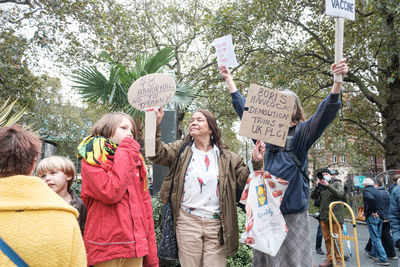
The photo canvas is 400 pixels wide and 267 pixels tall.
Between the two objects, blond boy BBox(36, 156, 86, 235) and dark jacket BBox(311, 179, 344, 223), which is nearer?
blond boy BBox(36, 156, 86, 235)

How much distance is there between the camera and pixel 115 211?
207 cm

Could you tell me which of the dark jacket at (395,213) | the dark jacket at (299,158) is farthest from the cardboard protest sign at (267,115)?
the dark jacket at (395,213)

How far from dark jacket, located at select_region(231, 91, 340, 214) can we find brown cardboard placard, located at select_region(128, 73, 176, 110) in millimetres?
962

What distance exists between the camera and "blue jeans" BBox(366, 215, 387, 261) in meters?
6.98

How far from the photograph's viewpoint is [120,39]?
977 cm

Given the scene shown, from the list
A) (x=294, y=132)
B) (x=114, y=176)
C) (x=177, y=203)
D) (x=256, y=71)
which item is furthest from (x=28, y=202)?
(x=256, y=71)

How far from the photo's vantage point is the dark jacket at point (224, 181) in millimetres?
2637

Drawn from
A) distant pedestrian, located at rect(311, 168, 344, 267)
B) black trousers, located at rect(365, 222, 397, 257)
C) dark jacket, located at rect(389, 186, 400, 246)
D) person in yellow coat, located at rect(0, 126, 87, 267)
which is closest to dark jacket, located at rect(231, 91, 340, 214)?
dark jacket, located at rect(389, 186, 400, 246)

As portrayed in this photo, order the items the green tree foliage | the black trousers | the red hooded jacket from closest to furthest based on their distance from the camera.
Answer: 1. the red hooded jacket
2. the black trousers
3. the green tree foliage

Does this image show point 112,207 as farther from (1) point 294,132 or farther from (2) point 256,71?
(2) point 256,71

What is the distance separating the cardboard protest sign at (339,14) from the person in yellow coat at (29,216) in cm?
195

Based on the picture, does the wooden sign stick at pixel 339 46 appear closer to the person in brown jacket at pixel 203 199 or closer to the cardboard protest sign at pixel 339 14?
the cardboard protest sign at pixel 339 14

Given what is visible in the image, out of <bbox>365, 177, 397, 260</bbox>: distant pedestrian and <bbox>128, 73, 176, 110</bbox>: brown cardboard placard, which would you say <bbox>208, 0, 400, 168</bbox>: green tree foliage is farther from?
<bbox>128, 73, 176, 110</bbox>: brown cardboard placard

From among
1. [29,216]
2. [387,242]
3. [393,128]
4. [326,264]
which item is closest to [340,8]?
[29,216]
